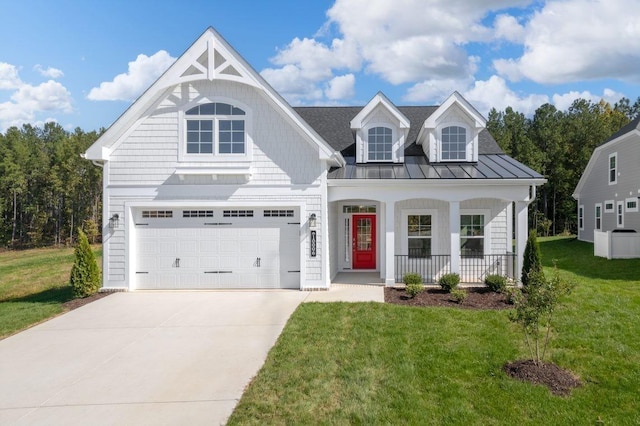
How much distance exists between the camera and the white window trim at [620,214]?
67.9 ft

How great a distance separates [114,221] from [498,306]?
10690mm

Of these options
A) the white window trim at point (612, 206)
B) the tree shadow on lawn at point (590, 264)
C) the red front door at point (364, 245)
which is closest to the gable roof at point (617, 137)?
the white window trim at point (612, 206)

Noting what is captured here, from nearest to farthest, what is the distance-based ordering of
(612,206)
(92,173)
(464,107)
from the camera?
(464,107) → (612,206) → (92,173)

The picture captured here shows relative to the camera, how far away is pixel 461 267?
43.2ft

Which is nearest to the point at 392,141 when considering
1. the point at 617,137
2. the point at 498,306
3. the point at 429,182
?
the point at 429,182

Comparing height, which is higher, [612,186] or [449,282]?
[612,186]

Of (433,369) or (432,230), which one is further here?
(432,230)

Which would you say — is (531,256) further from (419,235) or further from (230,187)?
(230,187)

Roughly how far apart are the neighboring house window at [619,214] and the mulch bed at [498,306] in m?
14.2

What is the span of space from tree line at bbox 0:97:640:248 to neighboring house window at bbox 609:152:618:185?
14.9 metres

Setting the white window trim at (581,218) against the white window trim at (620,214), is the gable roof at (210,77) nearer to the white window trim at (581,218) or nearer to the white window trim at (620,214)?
the white window trim at (620,214)

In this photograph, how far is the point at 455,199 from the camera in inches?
476

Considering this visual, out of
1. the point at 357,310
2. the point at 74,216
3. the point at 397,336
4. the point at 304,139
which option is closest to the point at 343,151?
the point at 304,139

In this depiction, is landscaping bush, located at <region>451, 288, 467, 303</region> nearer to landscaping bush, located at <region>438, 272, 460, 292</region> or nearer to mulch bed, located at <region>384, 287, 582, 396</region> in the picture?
mulch bed, located at <region>384, 287, 582, 396</region>
